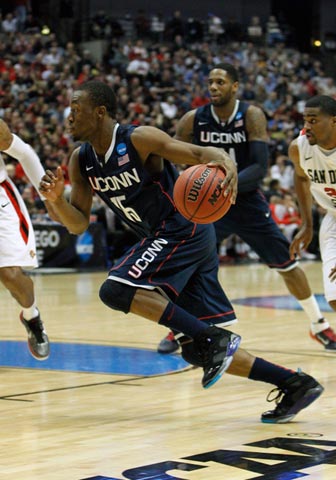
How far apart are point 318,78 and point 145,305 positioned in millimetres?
22772

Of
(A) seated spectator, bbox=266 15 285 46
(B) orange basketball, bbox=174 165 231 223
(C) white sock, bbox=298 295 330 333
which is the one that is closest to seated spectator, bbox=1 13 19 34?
(A) seated spectator, bbox=266 15 285 46

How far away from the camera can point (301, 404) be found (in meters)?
4.87

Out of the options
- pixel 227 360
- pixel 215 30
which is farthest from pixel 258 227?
pixel 215 30

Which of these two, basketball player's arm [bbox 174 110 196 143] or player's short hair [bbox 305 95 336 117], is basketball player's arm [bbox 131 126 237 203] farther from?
basketball player's arm [bbox 174 110 196 143]

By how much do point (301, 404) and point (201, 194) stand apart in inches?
45.9

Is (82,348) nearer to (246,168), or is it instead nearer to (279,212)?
(246,168)

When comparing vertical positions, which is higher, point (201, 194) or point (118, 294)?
point (201, 194)

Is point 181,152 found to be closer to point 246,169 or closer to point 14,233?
point 14,233

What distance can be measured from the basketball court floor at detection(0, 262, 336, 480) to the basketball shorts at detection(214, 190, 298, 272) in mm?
696

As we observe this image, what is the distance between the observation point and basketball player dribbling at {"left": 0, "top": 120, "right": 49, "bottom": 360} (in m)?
6.39

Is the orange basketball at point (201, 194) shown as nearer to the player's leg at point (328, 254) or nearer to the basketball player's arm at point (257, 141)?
the player's leg at point (328, 254)

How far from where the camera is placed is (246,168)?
745cm

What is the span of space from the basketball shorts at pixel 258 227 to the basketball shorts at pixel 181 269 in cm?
221

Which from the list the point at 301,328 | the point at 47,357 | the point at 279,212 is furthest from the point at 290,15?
the point at 47,357
